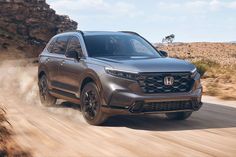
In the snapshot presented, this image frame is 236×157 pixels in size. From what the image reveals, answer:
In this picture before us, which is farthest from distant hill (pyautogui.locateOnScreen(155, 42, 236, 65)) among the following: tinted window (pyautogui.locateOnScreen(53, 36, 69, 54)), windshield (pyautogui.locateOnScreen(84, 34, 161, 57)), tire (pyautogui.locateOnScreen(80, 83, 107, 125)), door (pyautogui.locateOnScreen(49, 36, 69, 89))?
tire (pyautogui.locateOnScreen(80, 83, 107, 125))

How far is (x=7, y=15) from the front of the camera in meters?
47.1

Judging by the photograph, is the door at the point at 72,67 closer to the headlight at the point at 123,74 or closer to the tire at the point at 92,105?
the tire at the point at 92,105

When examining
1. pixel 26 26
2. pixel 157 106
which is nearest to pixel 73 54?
pixel 157 106

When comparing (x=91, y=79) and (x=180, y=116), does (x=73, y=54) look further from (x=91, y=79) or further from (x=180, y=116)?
(x=180, y=116)

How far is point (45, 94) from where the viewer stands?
12414mm

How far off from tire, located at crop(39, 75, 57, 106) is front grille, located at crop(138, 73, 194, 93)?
415cm

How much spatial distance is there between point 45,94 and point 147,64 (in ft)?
14.2

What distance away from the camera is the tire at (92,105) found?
911 centimetres

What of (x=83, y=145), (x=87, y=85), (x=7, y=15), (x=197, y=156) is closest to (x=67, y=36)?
(x=87, y=85)

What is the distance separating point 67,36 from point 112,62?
2653 mm

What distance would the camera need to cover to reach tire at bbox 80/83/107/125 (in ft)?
29.9

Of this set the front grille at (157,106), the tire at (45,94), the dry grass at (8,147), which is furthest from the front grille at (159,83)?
the tire at (45,94)

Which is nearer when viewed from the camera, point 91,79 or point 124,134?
point 124,134

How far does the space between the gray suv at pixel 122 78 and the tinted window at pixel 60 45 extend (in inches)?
11.4
